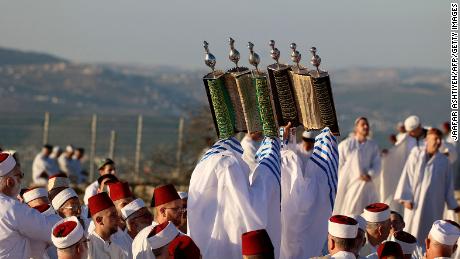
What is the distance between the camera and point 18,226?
9.84 meters

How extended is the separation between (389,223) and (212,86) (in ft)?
6.05

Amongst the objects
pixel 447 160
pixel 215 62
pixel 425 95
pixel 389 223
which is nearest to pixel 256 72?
pixel 215 62

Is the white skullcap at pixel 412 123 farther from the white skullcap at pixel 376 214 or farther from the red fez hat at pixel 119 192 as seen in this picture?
the red fez hat at pixel 119 192

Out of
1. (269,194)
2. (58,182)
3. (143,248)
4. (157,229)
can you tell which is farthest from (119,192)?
(157,229)

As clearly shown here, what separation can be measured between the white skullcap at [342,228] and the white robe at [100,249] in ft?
6.07

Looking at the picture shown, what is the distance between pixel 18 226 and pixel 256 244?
2.58 metres

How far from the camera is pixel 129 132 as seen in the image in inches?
1403

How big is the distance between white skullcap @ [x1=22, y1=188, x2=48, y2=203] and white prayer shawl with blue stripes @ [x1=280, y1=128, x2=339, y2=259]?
2082mm

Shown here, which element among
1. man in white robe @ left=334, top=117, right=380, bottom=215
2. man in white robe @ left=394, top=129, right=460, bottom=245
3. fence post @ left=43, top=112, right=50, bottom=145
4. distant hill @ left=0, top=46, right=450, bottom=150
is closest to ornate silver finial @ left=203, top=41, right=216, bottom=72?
man in white robe @ left=394, top=129, right=460, bottom=245

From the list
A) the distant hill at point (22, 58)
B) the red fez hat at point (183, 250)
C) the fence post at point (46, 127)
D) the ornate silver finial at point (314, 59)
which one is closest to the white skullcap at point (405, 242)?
the ornate silver finial at point (314, 59)

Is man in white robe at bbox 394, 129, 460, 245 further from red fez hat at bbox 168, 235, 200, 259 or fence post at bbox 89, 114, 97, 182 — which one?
fence post at bbox 89, 114, 97, 182

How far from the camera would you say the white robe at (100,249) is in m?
9.82

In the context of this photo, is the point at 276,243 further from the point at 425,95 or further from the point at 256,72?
the point at 425,95

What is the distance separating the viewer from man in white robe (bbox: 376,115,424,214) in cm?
1927
